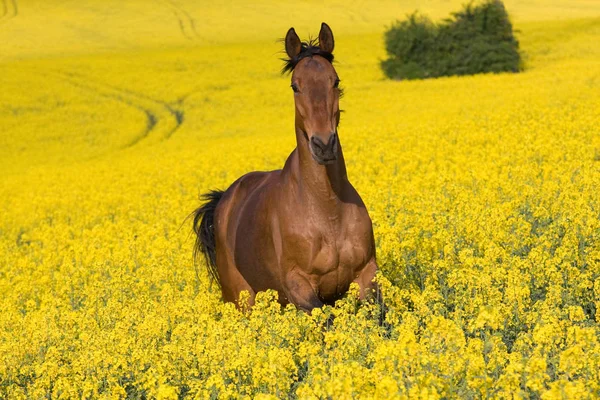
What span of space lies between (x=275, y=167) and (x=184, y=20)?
6060cm

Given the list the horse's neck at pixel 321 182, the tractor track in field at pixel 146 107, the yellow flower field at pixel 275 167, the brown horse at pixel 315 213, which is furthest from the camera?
the tractor track in field at pixel 146 107

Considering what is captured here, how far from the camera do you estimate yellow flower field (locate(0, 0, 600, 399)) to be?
4.69 meters

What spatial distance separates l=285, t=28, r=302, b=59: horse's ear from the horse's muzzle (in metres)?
0.98

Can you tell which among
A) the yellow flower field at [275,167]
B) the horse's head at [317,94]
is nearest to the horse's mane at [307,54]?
the horse's head at [317,94]

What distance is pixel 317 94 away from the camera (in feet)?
20.4

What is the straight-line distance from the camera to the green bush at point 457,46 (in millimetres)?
47062

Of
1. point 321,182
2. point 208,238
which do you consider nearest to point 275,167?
point 208,238

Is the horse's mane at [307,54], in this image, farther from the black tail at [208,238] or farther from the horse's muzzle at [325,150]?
the black tail at [208,238]

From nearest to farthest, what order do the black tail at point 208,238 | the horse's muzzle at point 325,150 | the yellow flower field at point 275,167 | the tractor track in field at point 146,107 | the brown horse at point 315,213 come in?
the yellow flower field at point 275,167 → the horse's muzzle at point 325,150 → the brown horse at point 315,213 → the black tail at point 208,238 → the tractor track in field at point 146,107

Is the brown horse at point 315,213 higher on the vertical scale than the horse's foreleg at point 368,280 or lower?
higher

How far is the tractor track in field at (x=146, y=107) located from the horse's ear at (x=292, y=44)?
31.1 m

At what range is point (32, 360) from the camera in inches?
269

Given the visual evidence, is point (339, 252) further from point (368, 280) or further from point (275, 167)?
point (275, 167)

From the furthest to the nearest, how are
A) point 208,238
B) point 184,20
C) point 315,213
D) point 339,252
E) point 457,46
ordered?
point 184,20 < point 457,46 < point 208,238 < point 315,213 < point 339,252
